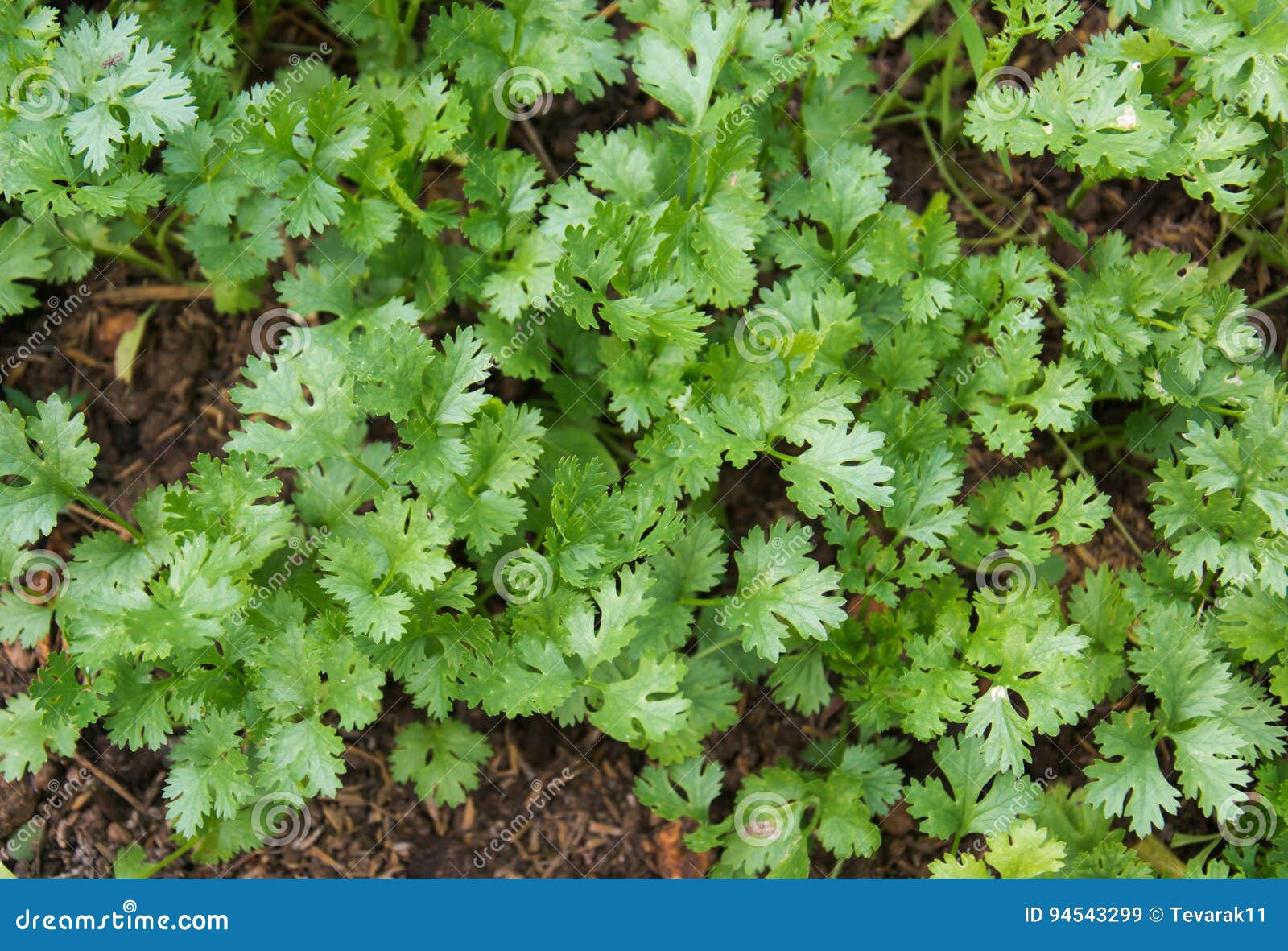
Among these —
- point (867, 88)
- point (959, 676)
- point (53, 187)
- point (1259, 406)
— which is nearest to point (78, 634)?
point (53, 187)

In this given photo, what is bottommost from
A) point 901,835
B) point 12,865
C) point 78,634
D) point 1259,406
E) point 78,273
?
point 12,865

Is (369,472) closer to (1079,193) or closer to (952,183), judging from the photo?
(952,183)

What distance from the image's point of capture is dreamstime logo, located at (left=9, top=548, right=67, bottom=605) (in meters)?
3.17

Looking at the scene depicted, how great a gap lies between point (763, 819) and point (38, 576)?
2329 millimetres

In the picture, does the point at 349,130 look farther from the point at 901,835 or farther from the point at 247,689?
the point at 901,835

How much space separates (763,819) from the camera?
3221mm

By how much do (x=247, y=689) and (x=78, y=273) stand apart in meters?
1.48

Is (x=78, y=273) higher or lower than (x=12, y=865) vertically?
higher

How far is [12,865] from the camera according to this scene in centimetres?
327

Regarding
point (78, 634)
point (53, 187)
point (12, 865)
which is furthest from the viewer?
point (12, 865)

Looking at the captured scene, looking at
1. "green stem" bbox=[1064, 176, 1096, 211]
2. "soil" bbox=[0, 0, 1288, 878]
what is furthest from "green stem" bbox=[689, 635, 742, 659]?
"green stem" bbox=[1064, 176, 1096, 211]
